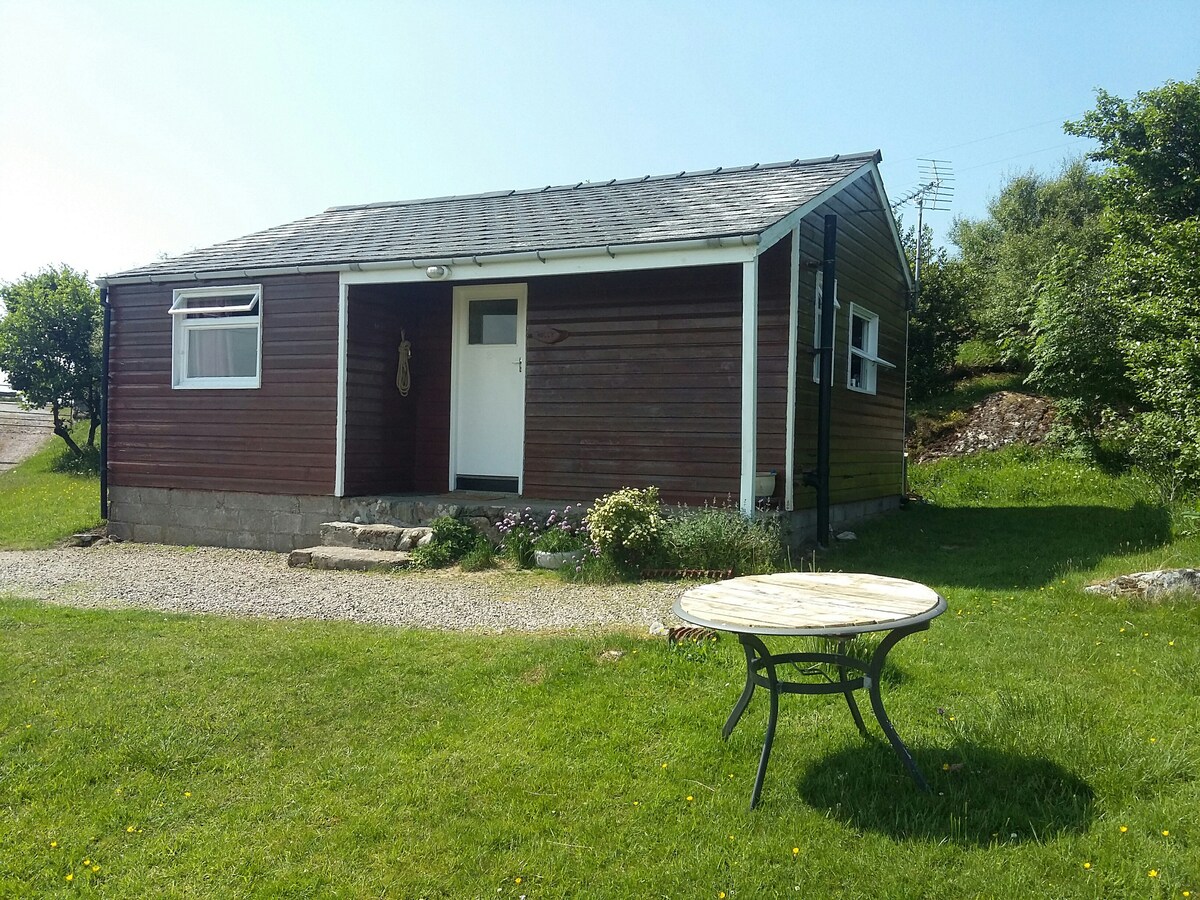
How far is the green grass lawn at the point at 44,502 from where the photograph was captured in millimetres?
10414

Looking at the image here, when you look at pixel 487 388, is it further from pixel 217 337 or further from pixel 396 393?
pixel 217 337

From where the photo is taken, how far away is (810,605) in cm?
321

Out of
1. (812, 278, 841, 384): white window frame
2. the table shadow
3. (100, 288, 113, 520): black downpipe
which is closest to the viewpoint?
the table shadow

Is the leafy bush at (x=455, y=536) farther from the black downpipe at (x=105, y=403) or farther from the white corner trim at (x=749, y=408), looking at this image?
the black downpipe at (x=105, y=403)

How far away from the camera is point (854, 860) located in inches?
107

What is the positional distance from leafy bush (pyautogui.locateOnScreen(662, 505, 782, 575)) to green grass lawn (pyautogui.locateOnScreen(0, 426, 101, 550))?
736 centimetres

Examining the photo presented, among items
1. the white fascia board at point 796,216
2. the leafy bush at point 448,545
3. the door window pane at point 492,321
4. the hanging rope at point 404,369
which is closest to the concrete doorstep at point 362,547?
the leafy bush at point 448,545

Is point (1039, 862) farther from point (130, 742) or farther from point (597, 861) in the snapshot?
point (130, 742)

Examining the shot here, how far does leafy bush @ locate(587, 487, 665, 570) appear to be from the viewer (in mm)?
7371

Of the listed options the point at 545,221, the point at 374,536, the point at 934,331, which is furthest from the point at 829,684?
the point at 934,331

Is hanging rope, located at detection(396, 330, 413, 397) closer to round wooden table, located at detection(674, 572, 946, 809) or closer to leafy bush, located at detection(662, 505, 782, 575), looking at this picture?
leafy bush, located at detection(662, 505, 782, 575)

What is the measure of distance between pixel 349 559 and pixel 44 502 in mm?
7352

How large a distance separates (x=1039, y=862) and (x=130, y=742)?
11.4 ft

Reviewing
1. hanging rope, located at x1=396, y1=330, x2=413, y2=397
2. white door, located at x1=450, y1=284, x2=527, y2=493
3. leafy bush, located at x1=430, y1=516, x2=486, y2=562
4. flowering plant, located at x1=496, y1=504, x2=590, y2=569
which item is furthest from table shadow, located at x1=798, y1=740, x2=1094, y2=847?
hanging rope, located at x1=396, y1=330, x2=413, y2=397
